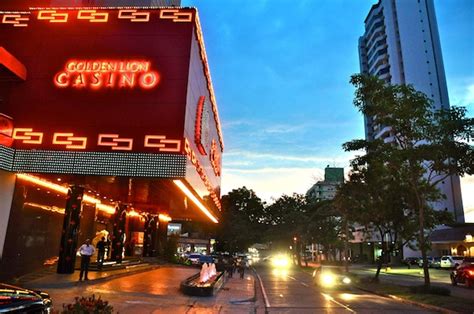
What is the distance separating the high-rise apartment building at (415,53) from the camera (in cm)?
8075

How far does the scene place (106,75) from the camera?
17.1 meters

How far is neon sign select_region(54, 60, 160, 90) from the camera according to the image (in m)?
17.0

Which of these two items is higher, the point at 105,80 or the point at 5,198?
the point at 105,80

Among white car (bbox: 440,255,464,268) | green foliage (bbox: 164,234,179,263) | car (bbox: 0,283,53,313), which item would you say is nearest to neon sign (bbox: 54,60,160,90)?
car (bbox: 0,283,53,313)

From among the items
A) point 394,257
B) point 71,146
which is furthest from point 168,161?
point 394,257

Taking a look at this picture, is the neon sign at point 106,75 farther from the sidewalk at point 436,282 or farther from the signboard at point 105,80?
the sidewalk at point 436,282

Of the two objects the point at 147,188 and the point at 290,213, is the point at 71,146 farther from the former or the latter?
the point at 290,213

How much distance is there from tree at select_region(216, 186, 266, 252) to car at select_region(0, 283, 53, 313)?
195 feet

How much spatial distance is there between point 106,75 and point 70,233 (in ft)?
24.8

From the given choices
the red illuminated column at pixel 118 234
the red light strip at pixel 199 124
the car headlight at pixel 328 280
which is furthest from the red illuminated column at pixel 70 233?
the car headlight at pixel 328 280

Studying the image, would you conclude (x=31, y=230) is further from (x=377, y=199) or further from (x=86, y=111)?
(x=377, y=199)

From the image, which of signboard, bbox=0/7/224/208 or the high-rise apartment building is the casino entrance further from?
the high-rise apartment building

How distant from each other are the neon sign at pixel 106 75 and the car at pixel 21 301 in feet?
35.4

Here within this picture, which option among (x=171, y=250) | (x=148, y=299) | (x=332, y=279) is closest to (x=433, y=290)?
(x=332, y=279)
